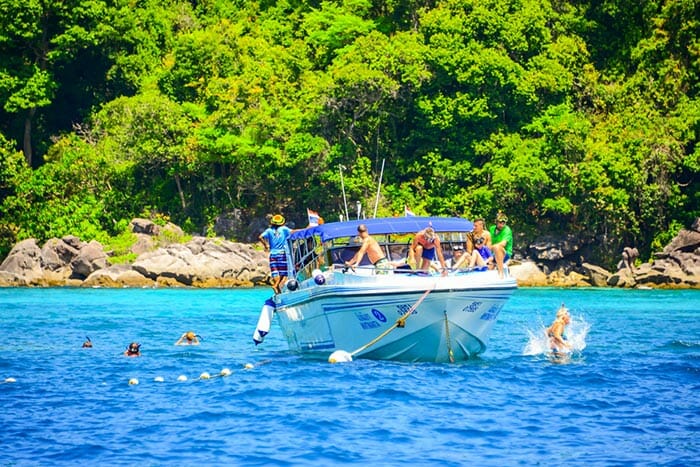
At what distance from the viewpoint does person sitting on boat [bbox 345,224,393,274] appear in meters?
21.6

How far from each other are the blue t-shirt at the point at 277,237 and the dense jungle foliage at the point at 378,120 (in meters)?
32.3

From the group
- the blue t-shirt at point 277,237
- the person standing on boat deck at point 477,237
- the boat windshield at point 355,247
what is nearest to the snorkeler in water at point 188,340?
the blue t-shirt at point 277,237

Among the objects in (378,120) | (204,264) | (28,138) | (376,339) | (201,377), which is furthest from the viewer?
(28,138)

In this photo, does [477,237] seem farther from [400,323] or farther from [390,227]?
[400,323]

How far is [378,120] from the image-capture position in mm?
59656

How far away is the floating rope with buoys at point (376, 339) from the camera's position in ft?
67.4

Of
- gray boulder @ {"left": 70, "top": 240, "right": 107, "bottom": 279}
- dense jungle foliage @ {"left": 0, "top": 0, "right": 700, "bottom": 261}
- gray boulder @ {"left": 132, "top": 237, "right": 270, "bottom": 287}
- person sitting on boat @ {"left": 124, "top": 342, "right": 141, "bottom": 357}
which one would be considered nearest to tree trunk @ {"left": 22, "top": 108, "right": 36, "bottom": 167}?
dense jungle foliage @ {"left": 0, "top": 0, "right": 700, "bottom": 261}

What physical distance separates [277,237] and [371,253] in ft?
11.1

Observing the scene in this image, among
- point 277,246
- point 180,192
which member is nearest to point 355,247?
point 277,246

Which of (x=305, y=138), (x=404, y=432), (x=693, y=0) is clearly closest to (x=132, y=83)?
(x=305, y=138)

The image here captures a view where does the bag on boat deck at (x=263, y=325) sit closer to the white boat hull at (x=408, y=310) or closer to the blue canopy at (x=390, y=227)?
the blue canopy at (x=390, y=227)

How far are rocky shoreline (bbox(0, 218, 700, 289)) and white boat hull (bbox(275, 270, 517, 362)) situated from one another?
33251 mm

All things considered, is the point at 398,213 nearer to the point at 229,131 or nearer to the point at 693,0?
the point at 229,131

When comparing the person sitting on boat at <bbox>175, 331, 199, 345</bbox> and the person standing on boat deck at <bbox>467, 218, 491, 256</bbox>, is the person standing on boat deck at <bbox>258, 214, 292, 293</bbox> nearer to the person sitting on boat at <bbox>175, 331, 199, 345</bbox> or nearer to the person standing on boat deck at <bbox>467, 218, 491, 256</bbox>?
the person sitting on boat at <bbox>175, 331, 199, 345</bbox>
